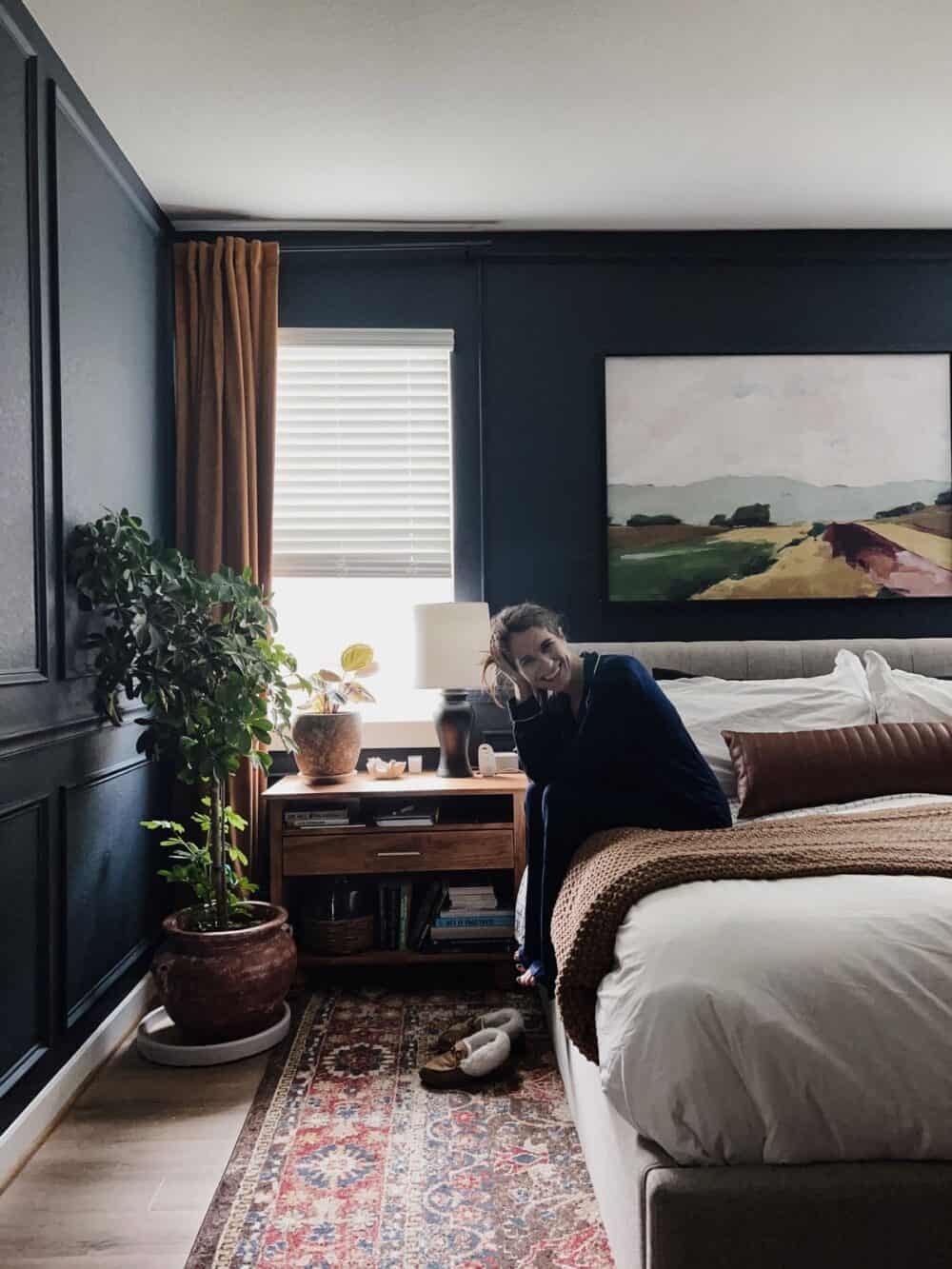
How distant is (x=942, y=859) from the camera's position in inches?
74.9

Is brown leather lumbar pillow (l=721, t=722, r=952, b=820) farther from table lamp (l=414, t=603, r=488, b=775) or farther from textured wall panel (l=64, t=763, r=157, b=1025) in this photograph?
textured wall panel (l=64, t=763, r=157, b=1025)

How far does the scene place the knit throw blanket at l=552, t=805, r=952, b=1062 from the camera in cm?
184

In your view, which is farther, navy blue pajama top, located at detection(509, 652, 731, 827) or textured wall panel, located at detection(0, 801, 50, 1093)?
navy blue pajama top, located at detection(509, 652, 731, 827)

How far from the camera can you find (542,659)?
2.77 m

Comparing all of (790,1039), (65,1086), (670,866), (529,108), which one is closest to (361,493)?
(529,108)

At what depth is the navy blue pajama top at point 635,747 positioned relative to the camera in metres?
2.47

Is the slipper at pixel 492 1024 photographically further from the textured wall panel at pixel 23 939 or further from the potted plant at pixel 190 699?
the textured wall panel at pixel 23 939

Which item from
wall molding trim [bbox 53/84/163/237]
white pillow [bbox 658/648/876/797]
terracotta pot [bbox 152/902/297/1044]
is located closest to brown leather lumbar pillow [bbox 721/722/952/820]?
white pillow [bbox 658/648/876/797]

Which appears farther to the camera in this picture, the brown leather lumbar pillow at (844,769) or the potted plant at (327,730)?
the potted plant at (327,730)

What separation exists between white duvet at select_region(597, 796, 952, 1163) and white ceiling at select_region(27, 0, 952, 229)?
2.22 meters

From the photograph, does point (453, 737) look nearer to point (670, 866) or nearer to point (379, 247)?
point (670, 866)

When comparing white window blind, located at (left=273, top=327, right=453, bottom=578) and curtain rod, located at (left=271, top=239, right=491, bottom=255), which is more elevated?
curtain rod, located at (left=271, top=239, right=491, bottom=255)

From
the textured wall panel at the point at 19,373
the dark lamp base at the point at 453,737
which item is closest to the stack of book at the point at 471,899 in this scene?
the dark lamp base at the point at 453,737

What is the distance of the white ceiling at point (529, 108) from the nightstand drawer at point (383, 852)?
224 cm
